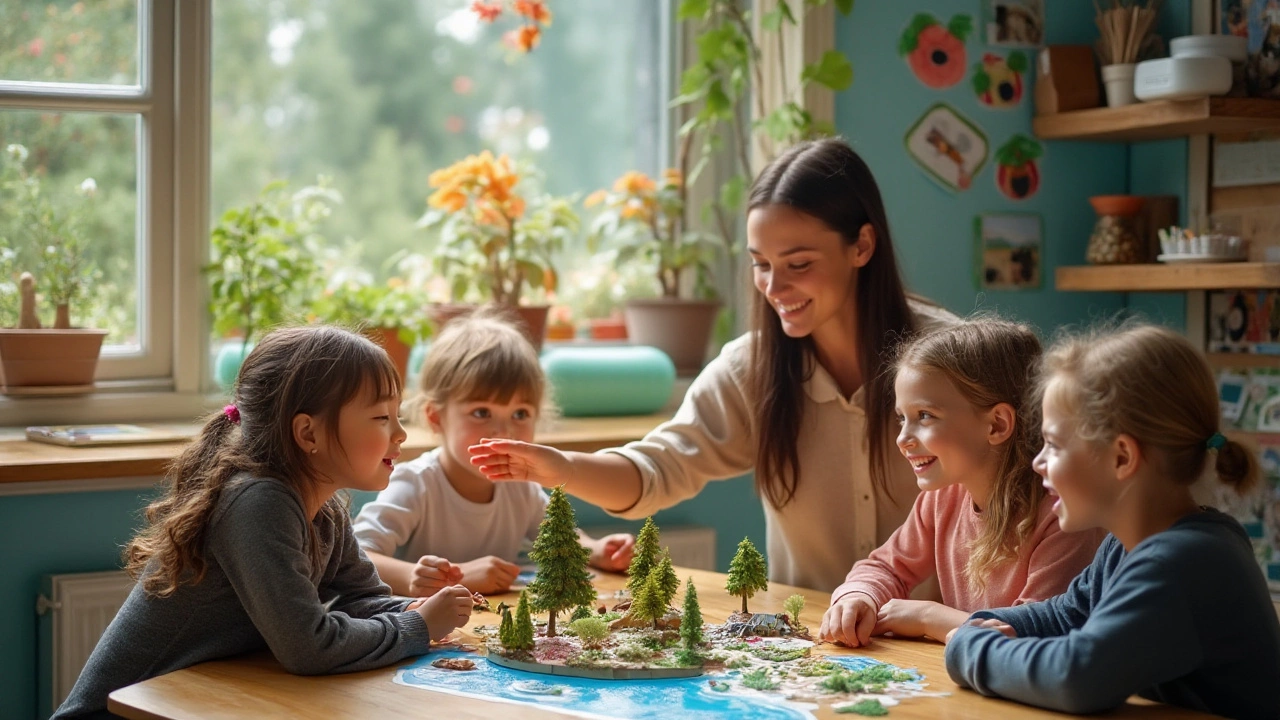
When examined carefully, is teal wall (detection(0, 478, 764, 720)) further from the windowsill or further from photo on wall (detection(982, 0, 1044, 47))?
photo on wall (detection(982, 0, 1044, 47))

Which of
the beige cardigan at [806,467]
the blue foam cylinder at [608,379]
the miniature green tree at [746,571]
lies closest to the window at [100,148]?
the blue foam cylinder at [608,379]

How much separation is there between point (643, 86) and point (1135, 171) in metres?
1.24

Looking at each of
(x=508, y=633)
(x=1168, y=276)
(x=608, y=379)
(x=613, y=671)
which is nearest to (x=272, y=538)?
(x=508, y=633)

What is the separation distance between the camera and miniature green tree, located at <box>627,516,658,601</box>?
5.75ft

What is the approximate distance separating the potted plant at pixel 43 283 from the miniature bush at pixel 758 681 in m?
1.59

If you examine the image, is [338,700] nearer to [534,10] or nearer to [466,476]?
[466,476]

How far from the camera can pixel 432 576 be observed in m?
1.94

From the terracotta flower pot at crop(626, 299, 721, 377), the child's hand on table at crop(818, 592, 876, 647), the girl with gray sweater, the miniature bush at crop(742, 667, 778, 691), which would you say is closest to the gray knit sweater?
the girl with gray sweater

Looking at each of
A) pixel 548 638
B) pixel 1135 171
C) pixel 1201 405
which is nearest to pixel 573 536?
pixel 548 638

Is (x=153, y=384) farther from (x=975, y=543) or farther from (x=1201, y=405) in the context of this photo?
(x=1201, y=405)

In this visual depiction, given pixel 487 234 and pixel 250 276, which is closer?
pixel 250 276

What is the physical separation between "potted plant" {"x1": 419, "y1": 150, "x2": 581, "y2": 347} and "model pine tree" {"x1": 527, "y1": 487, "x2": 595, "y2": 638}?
1.25 metres

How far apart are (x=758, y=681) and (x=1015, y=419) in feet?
1.70

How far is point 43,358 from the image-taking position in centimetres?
251
